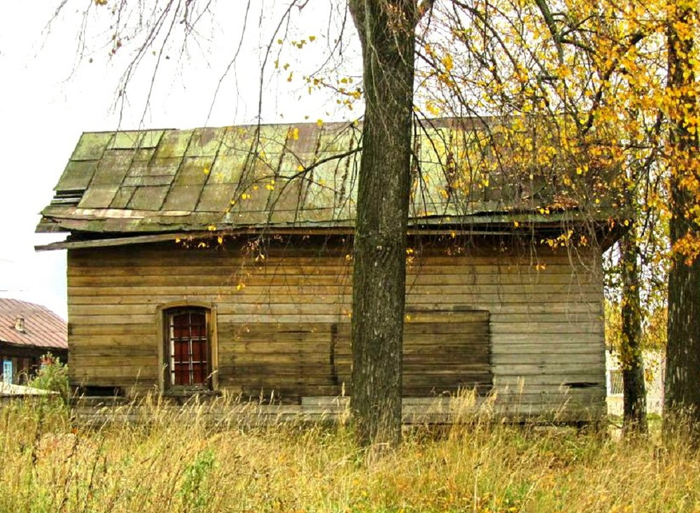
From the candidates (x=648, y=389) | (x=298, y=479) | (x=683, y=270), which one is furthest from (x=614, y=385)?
(x=298, y=479)

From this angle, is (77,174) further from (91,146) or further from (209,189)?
(209,189)

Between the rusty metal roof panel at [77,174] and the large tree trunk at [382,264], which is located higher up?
the rusty metal roof panel at [77,174]

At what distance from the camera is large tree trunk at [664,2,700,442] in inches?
443

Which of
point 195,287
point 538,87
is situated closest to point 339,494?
point 538,87

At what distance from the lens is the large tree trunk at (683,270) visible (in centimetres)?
1125

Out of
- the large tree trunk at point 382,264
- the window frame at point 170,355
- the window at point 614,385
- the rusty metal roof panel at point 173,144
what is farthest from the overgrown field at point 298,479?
the window at point 614,385

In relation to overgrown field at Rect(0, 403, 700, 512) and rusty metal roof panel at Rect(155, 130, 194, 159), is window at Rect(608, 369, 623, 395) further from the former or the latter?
overgrown field at Rect(0, 403, 700, 512)

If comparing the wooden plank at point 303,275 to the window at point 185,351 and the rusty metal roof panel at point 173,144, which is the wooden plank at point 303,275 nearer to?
the window at point 185,351

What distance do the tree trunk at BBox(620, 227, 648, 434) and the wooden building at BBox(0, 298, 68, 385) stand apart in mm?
23659

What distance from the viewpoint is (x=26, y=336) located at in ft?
126

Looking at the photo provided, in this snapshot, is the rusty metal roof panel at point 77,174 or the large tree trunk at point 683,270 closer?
the large tree trunk at point 683,270

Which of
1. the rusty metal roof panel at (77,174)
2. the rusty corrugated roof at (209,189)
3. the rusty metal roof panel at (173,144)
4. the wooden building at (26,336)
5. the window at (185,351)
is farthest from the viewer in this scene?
the wooden building at (26,336)

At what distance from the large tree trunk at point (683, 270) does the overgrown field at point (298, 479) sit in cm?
258

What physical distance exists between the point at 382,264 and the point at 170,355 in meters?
7.42
